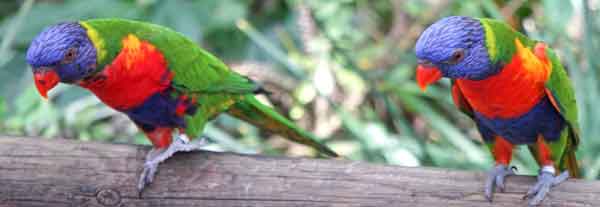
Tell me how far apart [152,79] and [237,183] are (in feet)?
1.31

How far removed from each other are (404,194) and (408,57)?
1985mm

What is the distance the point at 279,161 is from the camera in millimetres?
1980

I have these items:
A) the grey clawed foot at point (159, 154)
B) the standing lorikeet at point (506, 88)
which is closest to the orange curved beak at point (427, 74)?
the standing lorikeet at point (506, 88)

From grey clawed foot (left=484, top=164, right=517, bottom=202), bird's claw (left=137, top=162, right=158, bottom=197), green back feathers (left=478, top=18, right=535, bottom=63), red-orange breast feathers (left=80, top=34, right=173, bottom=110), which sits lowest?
bird's claw (left=137, top=162, right=158, bottom=197)

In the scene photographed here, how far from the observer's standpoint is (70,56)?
1.97 metres

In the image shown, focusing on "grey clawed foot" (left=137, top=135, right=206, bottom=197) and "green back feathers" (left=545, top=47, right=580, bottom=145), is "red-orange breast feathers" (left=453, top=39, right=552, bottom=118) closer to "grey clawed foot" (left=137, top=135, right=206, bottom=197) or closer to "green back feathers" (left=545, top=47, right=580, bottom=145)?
"green back feathers" (left=545, top=47, right=580, bottom=145)

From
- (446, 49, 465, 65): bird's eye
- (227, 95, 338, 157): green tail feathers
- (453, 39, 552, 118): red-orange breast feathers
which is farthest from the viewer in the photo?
(227, 95, 338, 157): green tail feathers

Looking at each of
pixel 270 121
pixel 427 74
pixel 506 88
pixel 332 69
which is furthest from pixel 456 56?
pixel 332 69

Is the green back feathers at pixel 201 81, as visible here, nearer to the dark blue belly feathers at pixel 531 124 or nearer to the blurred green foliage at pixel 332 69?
the dark blue belly feathers at pixel 531 124

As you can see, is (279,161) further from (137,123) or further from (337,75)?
(337,75)

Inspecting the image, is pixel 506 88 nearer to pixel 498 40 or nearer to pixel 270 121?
pixel 498 40

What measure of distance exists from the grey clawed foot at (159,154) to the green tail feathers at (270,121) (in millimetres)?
260

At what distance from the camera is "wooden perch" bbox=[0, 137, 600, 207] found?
1.93m

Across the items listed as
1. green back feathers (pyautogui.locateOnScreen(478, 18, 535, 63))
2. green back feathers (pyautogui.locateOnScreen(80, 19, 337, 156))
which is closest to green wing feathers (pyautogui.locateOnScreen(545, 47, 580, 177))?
green back feathers (pyautogui.locateOnScreen(478, 18, 535, 63))
